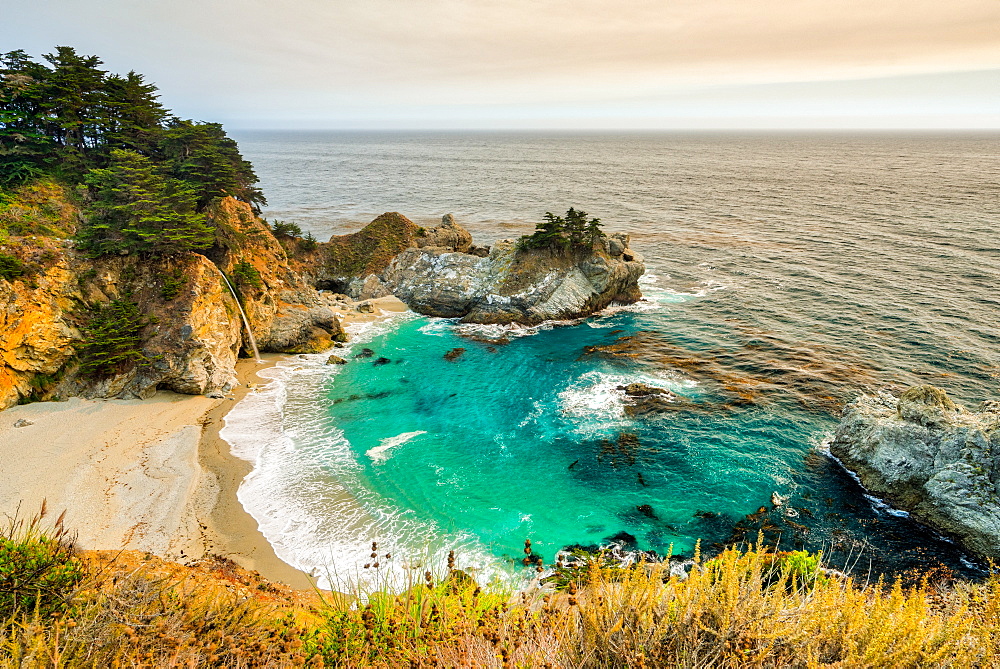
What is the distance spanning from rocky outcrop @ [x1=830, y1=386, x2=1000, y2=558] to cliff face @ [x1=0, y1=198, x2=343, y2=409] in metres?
29.0

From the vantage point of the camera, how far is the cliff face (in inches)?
803

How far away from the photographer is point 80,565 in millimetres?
6340

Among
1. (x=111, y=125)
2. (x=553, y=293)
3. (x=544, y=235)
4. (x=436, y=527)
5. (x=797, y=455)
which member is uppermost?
(x=111, y=125)

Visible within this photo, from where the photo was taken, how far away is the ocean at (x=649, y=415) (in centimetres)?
1539

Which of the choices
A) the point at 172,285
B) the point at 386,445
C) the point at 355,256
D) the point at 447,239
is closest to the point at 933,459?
the point at 386,445

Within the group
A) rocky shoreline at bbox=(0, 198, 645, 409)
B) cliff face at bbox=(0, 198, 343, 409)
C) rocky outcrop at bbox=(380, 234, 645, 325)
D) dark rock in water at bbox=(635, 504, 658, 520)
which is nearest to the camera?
dark rock in water at bbox=(635, 504, 658, 520)

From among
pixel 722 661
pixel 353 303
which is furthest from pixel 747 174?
pixel 722 661

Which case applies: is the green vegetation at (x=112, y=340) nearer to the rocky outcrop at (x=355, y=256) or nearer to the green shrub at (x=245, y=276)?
the green shrub at (x=245, y=276)

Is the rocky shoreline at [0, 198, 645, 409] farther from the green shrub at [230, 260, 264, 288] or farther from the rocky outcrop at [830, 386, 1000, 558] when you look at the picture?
the rocky outcrop at [830, 386, 1000, 558]

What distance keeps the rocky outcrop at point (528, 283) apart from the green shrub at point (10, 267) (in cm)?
2181

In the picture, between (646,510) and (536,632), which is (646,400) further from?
(536,632)

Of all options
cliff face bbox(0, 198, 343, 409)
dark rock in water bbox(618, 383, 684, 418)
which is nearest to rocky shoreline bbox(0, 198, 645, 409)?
cliff face bbox(0, 198, 343, 409)

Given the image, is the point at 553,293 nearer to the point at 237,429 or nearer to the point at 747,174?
the point at 237,429

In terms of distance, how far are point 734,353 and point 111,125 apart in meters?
41.5
